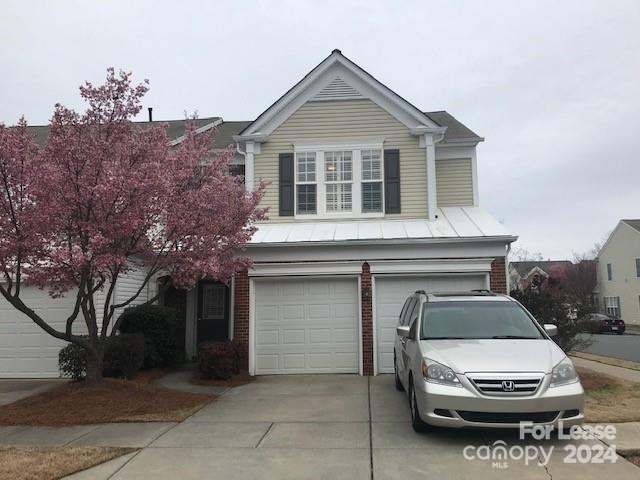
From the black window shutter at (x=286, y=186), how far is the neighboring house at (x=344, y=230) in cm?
3

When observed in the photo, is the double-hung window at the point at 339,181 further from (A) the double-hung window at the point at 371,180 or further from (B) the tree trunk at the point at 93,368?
(B) the tree trunk at the point at 93,368

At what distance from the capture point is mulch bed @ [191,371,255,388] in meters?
10.7

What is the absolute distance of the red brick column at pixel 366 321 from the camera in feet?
37.8

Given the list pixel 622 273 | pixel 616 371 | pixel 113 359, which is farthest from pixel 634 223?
pixel 113 359

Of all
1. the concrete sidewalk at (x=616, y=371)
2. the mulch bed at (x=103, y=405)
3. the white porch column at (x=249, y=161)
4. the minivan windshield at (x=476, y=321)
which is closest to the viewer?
the minivan windshield at (x=476, y=321)

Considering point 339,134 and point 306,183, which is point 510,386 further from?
point 339,134

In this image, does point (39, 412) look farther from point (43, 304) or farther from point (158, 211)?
point (43, 304)

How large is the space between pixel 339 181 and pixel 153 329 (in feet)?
18.6

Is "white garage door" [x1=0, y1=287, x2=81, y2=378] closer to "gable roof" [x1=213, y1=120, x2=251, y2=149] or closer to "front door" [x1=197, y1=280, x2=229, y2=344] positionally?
"front door" [x1=197, y1=280, x2=229, y2=344]

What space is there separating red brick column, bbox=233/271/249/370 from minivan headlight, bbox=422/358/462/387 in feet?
20.2

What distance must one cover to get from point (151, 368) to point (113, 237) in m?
4.77

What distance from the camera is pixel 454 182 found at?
14.2 meters

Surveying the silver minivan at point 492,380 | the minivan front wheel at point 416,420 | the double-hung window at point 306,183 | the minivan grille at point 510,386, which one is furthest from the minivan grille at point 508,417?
the double-hung window at point 306,183

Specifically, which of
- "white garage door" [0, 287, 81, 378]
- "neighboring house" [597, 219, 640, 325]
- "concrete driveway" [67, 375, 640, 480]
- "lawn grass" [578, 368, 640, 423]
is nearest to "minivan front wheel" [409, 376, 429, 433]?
"concrete driveway" [67, 375, 640, 480]
